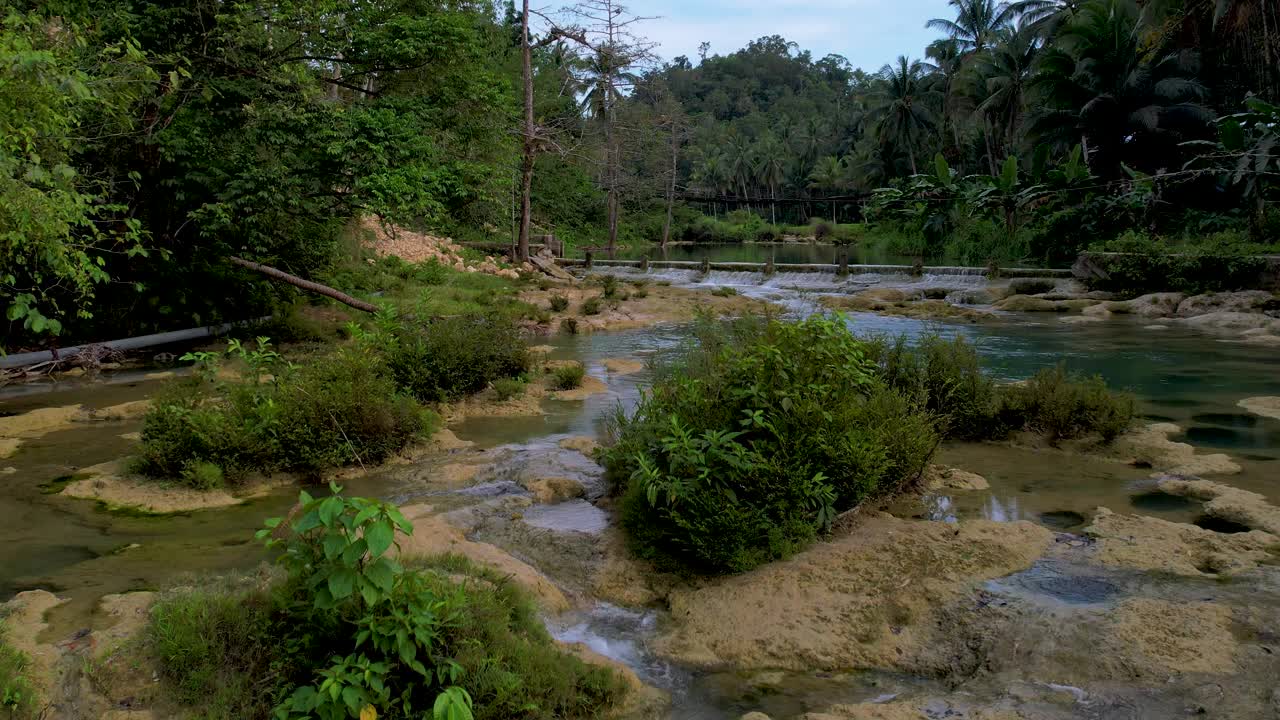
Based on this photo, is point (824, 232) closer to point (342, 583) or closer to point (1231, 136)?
point (342, 583)

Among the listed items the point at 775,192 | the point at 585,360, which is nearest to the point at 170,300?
the point at 585,360

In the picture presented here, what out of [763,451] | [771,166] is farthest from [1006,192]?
[771,166]

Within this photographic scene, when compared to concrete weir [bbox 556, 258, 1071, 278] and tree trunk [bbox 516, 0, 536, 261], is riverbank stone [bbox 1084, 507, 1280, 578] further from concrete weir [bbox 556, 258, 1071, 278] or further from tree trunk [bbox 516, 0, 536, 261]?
tree trunk [bbox 516, 0, 536, 261]

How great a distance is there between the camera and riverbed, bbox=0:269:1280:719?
4.16 m

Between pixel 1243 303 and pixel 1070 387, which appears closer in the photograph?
pixel 1070 387

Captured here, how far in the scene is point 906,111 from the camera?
52375 millimetres

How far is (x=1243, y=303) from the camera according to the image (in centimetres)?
1836

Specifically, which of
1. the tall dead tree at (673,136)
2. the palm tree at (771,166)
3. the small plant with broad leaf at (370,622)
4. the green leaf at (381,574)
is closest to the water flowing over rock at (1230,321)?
the small plant with broad leaf at (370,622)

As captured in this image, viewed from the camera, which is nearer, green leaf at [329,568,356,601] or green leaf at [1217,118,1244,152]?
green leaf at [1217,118,1244,152]

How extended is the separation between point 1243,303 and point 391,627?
20705 millimetres

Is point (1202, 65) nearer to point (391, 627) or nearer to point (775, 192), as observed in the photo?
point (391, 627)

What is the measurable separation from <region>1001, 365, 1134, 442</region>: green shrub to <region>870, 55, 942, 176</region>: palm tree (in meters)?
46.7

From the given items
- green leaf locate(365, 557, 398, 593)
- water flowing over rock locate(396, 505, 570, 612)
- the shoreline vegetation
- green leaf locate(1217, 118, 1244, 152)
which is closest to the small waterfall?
the shoreline vegetation

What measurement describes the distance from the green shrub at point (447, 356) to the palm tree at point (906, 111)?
153ft
